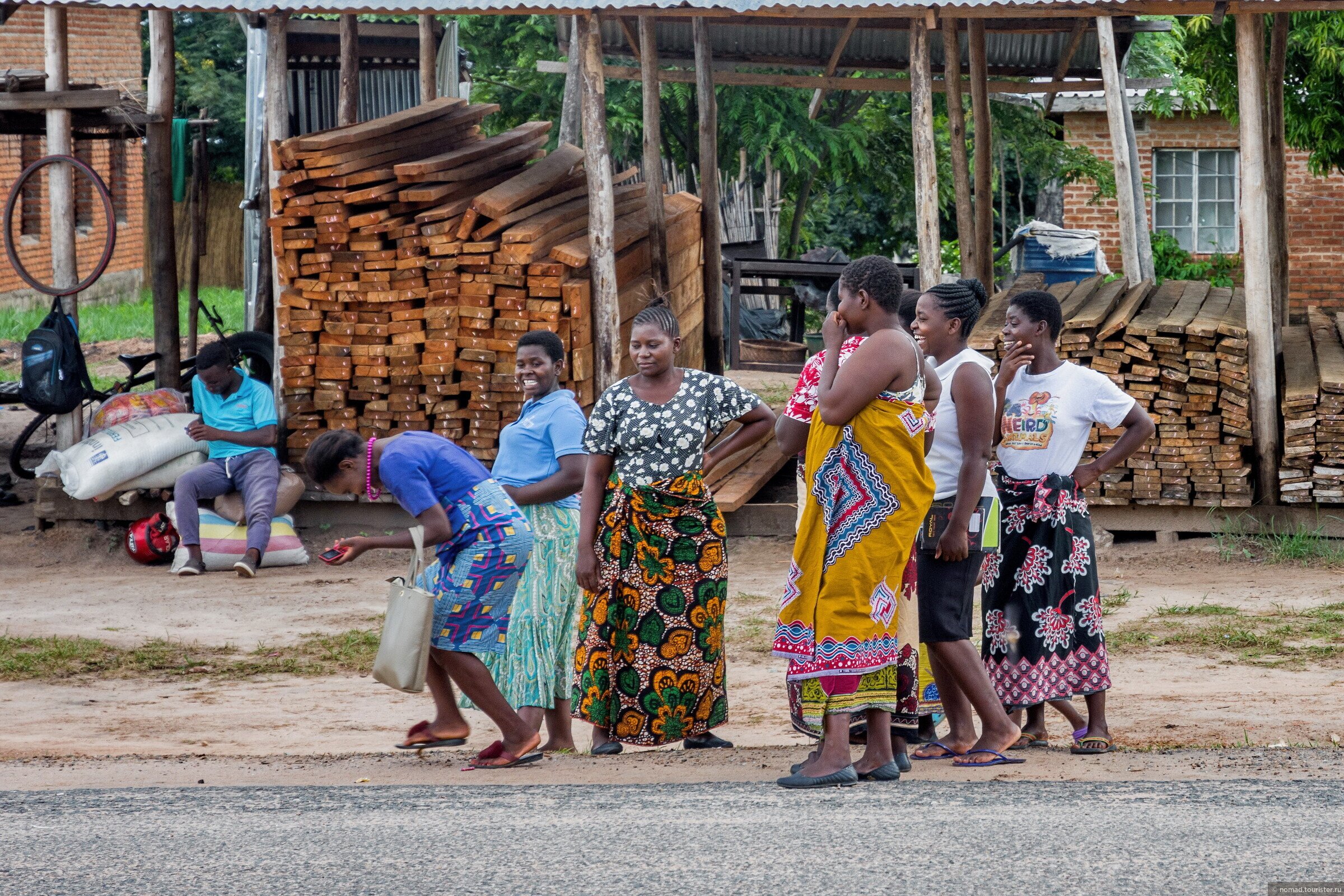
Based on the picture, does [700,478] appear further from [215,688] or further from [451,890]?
[215,688]

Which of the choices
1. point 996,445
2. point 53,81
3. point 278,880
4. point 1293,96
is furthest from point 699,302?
point 278,880

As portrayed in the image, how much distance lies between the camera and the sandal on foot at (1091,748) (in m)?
5.33

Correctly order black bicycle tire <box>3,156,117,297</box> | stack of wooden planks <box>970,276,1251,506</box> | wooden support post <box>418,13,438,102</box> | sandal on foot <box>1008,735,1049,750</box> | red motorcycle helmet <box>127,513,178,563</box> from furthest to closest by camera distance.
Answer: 1. wooden support post <box>418,13,438,102</box>
2. red motorcycle helmet <box>127,513,178,563</box>
3. black bicycle tire <box>3,156,117,297</box>
4. stack of wooden planks <box>970,276,1251,506</box>
5. sandal on foot <box>1008,735,1049,750</box>

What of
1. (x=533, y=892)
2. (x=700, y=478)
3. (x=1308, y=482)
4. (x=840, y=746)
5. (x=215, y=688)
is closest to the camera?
(x=533, y=892)

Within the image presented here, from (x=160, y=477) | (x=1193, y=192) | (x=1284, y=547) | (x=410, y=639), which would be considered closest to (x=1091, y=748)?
(x=410, y=639)

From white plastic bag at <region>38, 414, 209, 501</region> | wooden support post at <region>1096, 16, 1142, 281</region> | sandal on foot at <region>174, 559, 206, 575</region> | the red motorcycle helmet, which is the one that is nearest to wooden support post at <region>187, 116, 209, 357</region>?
white plastic bag at <region>38, 414, 209, 501</region>

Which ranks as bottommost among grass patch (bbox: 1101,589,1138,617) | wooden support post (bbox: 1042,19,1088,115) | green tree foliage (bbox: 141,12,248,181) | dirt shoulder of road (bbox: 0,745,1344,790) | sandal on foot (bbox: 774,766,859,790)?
dirt shoulder of road (bbox: 0,745,1344,790)

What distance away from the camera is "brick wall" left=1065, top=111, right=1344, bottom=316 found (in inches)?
749

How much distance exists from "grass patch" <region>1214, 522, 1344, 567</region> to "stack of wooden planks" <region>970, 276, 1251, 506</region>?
222mm

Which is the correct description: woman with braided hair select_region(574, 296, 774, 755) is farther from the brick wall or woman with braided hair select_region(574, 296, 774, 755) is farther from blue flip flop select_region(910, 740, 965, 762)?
the brick wall

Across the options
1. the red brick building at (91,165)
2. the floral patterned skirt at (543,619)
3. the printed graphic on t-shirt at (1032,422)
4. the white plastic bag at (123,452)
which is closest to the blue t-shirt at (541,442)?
the floral patterned skirt at (543,619)

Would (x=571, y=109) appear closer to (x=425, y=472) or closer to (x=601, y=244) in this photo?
(x=601, y=244)

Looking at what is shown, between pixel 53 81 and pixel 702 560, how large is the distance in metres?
7.05

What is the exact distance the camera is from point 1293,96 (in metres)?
15.5
